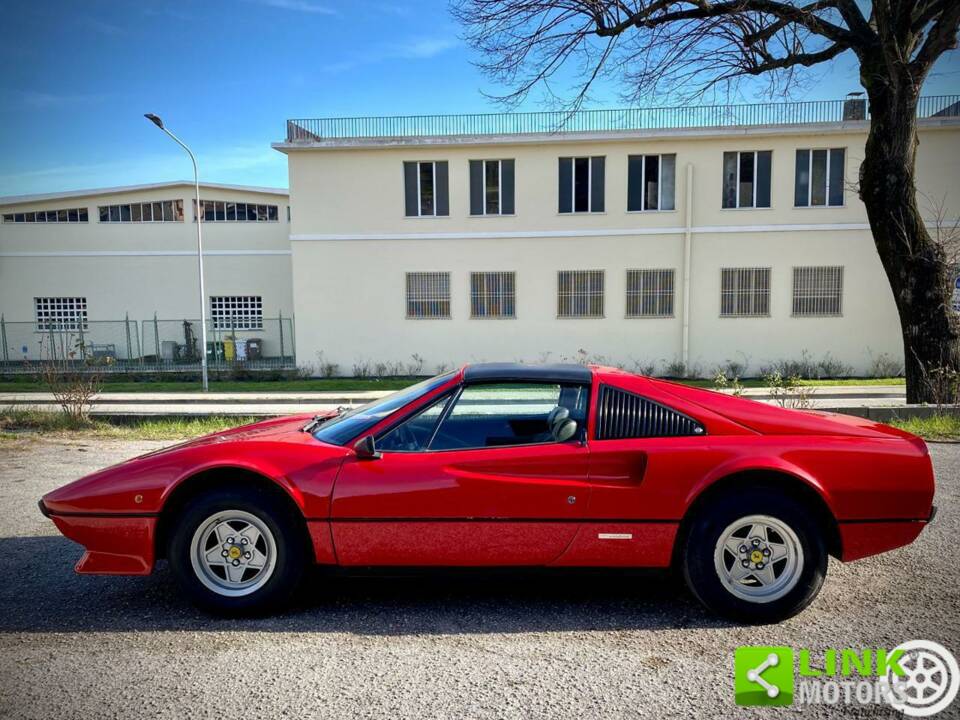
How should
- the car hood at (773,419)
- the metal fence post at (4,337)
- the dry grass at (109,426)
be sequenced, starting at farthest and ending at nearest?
the metal fence post at (4,337) → the dry grass at (109,426) → the car hood at (773,419)

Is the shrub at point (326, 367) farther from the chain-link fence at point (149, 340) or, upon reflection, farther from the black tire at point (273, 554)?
the black tire at point (273, 554)

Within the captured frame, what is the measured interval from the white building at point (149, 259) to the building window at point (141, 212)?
4 centimetres

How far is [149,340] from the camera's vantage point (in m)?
26.8

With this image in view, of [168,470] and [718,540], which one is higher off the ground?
[168,470]

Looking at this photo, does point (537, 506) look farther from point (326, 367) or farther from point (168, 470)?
point (326, 367)

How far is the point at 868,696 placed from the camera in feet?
9.42

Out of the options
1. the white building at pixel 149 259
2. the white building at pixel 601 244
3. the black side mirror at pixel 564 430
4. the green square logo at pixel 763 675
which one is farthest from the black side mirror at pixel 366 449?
the white building at pixel 149 259

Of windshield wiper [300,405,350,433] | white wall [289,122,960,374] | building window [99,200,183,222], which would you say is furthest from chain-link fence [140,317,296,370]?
windshield wiper [300,405,350,433]

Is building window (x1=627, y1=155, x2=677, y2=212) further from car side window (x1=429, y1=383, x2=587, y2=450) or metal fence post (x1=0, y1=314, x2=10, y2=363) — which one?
metal fence post (x1=0, y1=314, x2=10, y2=363)

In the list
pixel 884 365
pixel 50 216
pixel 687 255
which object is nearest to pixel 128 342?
pixel 50 216

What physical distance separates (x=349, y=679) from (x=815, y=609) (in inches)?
104

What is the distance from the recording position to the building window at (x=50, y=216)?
28031mm

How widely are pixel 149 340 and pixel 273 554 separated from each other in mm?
26494

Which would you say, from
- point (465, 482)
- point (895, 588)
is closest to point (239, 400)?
point (465, 482)
